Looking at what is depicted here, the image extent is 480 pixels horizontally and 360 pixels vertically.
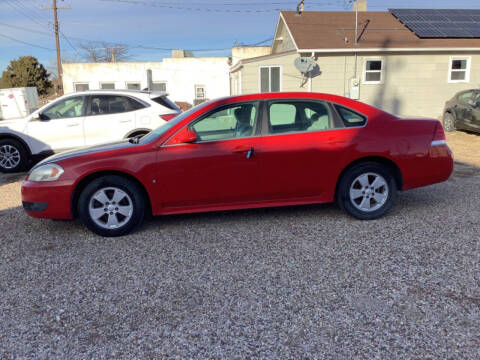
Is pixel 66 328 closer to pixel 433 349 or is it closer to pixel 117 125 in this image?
pixel 433 349

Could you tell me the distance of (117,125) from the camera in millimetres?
8016

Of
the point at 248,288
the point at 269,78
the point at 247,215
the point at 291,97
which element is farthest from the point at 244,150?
the point at 269,78

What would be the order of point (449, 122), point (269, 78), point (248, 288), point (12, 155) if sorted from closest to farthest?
1. point (248, 288)
2. point (12, 155)
3. point (449, 122)
4. point (269, 78)

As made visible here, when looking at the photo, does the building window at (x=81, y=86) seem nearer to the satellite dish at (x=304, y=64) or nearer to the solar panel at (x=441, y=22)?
the satellite dish at (x=304, y=64)

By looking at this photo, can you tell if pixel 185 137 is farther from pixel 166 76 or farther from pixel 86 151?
pixel 166 76

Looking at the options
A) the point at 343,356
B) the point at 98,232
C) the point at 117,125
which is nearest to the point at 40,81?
the point at 117,125

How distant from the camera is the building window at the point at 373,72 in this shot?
683 inches

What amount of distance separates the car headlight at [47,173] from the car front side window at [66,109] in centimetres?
418

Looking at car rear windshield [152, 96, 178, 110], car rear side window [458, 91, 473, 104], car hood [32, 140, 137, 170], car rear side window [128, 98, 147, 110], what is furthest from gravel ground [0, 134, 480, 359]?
car rear side window [458, 91, 473, 104]

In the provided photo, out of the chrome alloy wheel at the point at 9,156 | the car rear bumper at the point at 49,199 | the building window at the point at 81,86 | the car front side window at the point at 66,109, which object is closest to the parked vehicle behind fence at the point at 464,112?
the car front side window at the point at 66,109

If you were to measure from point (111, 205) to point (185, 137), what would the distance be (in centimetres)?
111

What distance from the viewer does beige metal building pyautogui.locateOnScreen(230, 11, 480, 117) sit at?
1695 centimetres

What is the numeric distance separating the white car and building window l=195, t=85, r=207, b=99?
21303 millimetres

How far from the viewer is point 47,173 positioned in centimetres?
433
